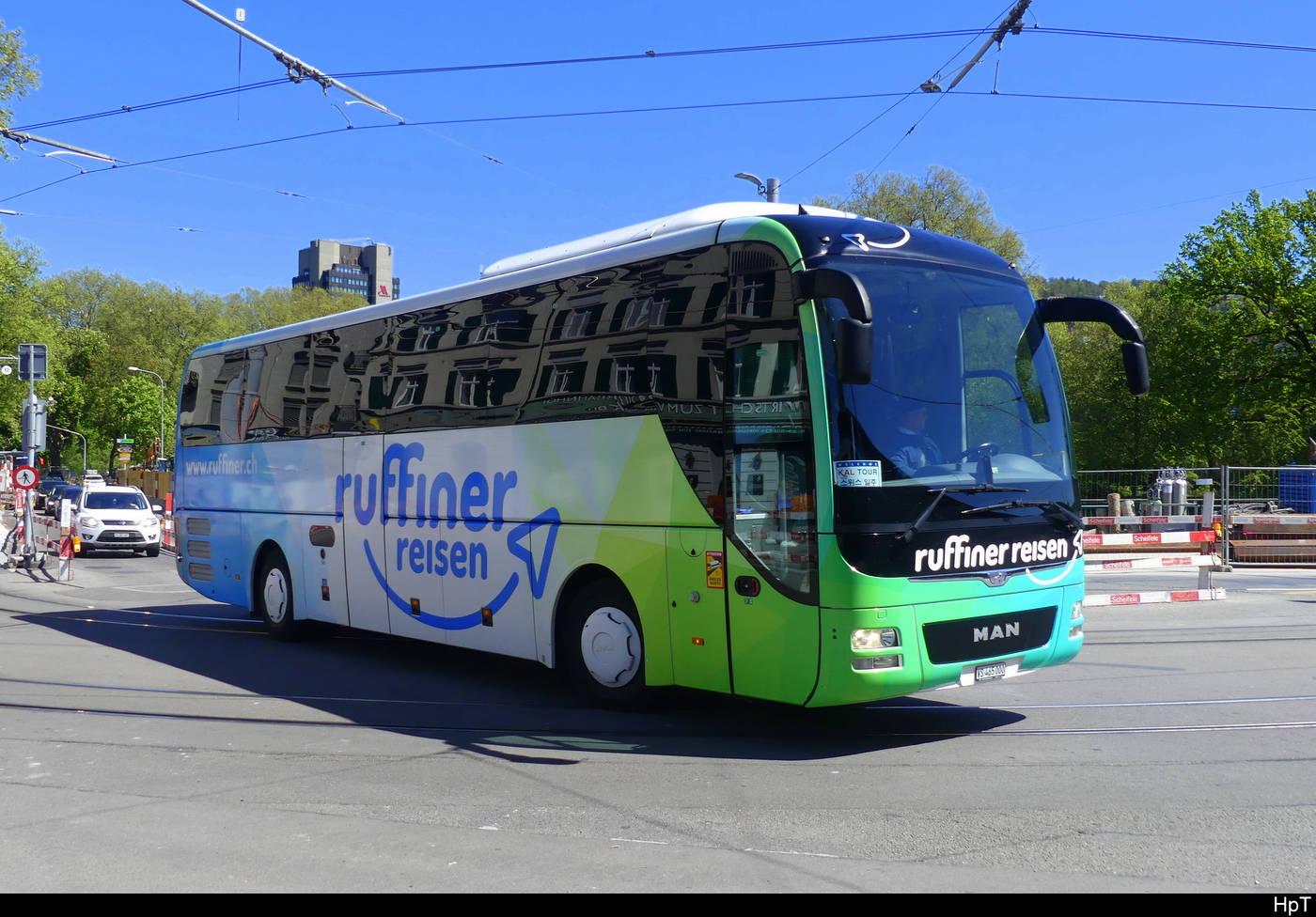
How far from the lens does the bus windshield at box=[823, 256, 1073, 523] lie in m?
6.57

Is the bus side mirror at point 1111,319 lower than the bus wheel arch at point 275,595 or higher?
higher

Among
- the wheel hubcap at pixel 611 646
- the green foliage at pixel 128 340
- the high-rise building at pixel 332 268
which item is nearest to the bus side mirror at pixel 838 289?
the wheel hubcap at pixel 611 646

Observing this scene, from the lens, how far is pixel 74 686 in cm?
960

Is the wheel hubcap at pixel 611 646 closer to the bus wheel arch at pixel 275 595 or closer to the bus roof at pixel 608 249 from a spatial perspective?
the bus roof at pixel 608 249

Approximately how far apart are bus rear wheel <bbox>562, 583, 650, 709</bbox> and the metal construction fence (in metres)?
14.6

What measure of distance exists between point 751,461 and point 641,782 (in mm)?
2006

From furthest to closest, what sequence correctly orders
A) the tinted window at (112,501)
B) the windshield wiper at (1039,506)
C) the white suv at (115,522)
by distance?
the tinted window at (112,501) < the white suv at (115,522) < the windshield wiper at (1039,506)

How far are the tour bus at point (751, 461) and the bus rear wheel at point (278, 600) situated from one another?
268 centimetres

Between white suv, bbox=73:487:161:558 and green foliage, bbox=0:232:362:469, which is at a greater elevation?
green foliage, bbox=0:232:362:469

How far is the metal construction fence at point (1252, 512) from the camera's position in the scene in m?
21.8

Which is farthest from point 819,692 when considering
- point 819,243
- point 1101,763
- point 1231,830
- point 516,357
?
point 516,357

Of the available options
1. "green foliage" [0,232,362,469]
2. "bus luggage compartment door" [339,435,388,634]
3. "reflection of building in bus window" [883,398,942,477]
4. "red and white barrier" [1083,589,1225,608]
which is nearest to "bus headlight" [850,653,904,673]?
"reflection of building in bus window" [883,398,942,477]

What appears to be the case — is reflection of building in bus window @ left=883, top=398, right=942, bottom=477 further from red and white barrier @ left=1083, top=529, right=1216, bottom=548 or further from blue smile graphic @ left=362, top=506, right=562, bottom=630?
red and white barrier @ left=1083, top=529, right=1216, bottom=548
